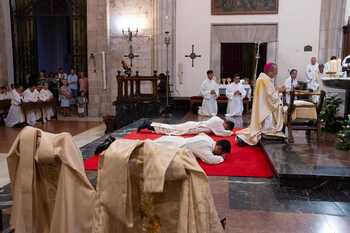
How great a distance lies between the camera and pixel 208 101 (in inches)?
421

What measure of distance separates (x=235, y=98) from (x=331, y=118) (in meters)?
3.83

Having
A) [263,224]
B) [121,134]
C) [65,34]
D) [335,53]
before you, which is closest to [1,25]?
[65,34]

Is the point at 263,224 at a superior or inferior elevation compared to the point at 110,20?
inferior

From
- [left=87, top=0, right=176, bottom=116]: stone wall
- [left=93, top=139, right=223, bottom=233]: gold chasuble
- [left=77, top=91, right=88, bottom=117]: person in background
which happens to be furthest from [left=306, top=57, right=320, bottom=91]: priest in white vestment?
[left=93, top=139, right=223, bottom=233]: gold chasuble

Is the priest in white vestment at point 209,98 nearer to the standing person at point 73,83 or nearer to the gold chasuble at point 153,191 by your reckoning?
the standing person at point 73,83

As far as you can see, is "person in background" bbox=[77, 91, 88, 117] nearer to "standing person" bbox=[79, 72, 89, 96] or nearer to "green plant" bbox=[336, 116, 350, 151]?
"standing person" bbox=[79, 72, 89, 96]

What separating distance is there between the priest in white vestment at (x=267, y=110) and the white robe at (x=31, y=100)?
895 cm

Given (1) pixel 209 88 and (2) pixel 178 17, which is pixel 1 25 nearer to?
(2) pixel 178 17

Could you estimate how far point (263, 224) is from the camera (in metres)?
3.19

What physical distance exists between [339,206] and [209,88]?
7194 mm

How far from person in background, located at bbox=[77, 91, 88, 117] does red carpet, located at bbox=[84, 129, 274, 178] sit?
8.54 metres

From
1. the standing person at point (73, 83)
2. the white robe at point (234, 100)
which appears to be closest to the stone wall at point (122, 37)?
the standing person at point (73, 83)

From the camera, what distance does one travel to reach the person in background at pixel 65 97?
46.4 ft

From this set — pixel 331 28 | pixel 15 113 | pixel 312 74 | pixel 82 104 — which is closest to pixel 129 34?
pixel 82 104
